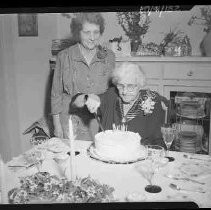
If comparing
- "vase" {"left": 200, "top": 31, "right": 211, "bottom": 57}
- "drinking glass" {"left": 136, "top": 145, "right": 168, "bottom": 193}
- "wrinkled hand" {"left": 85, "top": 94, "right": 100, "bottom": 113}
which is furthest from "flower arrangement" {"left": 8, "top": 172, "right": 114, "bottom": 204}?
"vase" {"left": 200, "top": 31, "right": 211, "bottom": 57}

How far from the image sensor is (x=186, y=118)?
198cm

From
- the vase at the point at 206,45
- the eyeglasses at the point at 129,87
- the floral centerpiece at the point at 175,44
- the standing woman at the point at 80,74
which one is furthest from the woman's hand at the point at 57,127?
the vase at the point at 206,45

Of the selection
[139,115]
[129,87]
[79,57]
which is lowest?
[139,115]

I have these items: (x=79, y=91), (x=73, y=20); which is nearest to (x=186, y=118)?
(x=79, y=91)

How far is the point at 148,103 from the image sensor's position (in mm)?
1933

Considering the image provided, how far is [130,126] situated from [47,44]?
27.5 inches

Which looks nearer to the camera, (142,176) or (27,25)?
(142,176)

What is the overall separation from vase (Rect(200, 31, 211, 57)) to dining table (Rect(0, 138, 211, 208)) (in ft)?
2.10

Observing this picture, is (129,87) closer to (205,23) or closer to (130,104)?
(130,104)

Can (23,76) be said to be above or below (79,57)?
below

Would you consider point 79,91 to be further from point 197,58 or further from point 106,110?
point 197,58

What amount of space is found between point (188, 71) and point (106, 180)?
867 mm

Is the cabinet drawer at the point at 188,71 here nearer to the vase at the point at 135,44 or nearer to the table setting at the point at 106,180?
the vase at the point at 135,44

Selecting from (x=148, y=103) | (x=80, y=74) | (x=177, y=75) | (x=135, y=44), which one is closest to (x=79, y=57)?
(x=80, y=74)
